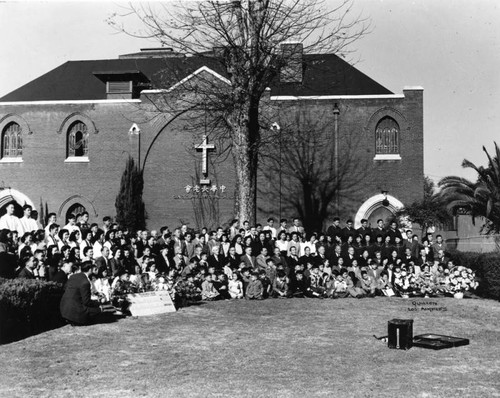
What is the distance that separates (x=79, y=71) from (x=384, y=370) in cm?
2904

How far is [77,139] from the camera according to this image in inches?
1177

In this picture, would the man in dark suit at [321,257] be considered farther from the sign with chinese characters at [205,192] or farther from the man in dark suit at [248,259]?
the sign with chinese characters at [205,192]

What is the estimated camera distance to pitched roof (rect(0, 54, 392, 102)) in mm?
29344

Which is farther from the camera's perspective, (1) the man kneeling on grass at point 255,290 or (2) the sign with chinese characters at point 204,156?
(2) the sign with chinese characters at point 204,156

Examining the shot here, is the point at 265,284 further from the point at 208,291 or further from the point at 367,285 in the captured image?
the point at 367,285

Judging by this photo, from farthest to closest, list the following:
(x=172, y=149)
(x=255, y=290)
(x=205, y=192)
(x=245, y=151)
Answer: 1. (x=172, y=149)
2. (x=205, y=192)
3. (x=245, y=151)
4. (x=255, y=290)

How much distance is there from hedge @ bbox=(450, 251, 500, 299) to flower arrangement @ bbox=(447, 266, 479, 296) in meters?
0.47

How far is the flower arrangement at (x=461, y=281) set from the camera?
16328 mm

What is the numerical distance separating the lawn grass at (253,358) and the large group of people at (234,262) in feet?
5.88

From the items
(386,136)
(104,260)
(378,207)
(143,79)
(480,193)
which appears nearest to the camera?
(104,260)

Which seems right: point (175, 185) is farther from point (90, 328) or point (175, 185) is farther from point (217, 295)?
point (90, 328)

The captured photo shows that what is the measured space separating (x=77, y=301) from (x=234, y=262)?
5.89 m

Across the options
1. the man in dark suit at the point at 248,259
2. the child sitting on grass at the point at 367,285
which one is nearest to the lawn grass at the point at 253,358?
the child sitting on grass at the point at 367,285

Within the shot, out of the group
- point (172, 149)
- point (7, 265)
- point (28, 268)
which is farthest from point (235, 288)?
point (172, 149)
